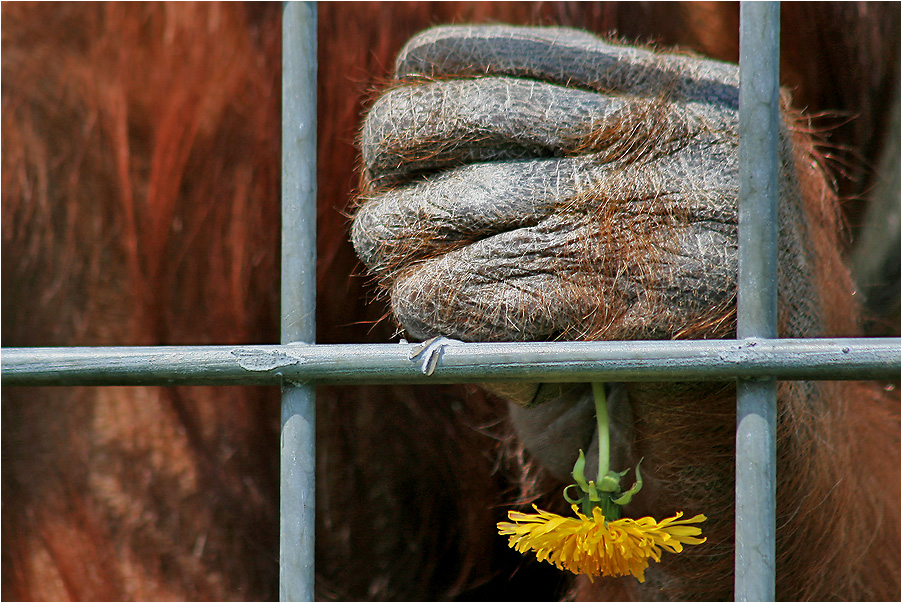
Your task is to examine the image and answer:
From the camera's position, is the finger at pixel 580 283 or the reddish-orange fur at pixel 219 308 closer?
the finger at pixel 580 283

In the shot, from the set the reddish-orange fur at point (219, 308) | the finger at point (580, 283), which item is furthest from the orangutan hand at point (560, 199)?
the reddish-orange fur at point (219, 308)

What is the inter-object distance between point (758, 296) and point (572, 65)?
24 centimetres

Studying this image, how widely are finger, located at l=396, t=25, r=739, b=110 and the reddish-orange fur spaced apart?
0.73ft

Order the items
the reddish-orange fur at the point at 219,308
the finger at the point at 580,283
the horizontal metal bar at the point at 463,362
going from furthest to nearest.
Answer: the reddish-orange fur at the point at 219,308, the finger at the point at 580,283, the horizontal metal bar at the point at 463,362

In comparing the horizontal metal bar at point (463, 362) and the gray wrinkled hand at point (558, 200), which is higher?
the gray wrinkled hand at point (558, 200)

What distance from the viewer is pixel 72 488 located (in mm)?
953

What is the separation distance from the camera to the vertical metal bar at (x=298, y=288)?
0.52m

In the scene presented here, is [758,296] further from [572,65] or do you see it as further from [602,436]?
[572,65]

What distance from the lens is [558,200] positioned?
22.7 inches

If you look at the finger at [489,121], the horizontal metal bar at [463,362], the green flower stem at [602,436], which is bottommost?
the green flower stem at [602,436]

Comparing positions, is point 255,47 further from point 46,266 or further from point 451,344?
point 451,344

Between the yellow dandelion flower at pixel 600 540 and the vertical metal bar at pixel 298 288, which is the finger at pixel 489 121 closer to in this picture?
the vertical metal bar at pixel 298 288

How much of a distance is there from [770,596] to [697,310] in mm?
193

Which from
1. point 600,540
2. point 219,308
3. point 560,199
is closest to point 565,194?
point 560,199
